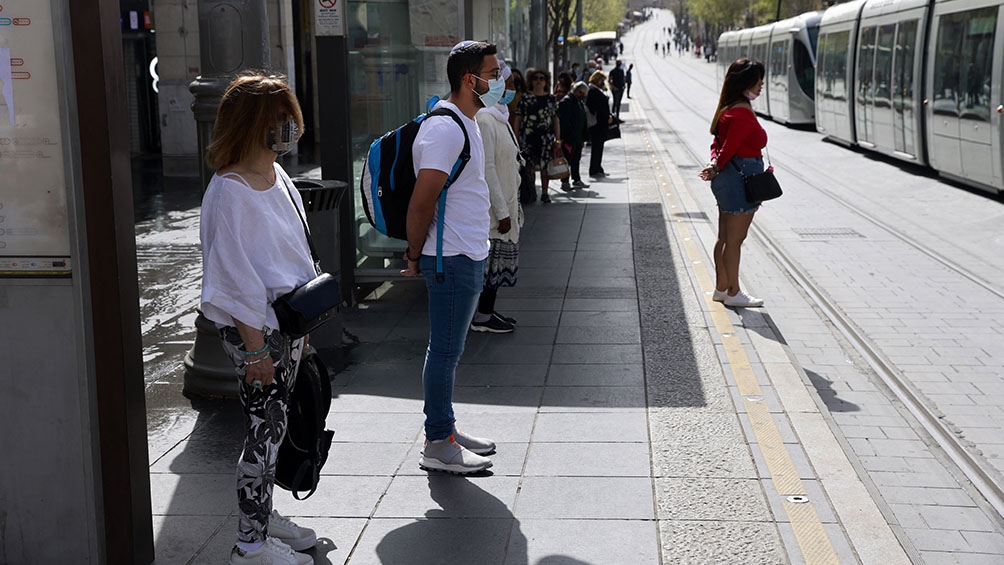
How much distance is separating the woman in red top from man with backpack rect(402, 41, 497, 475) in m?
3.54

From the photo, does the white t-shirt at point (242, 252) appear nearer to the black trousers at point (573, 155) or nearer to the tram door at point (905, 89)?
the black trousers at point (573, 155)

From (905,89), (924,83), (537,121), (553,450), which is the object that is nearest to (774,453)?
(553,450)

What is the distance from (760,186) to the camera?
827cm

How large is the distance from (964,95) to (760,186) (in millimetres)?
8831

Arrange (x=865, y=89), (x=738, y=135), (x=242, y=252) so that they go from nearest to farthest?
(x=242, y=252) < (x=738, y=135) < (x=865, y=89)

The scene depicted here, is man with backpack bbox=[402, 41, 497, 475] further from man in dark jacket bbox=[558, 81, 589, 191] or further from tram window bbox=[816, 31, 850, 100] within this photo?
tram window bbox=[816, 31, 850, 100]

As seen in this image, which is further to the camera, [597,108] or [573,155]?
[597,108]

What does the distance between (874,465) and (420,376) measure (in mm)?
2608

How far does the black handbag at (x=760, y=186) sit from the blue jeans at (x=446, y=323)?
3851mm

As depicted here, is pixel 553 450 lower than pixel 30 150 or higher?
lower

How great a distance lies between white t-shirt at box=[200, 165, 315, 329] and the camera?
379cm

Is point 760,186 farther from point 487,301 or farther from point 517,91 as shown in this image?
point 517,91

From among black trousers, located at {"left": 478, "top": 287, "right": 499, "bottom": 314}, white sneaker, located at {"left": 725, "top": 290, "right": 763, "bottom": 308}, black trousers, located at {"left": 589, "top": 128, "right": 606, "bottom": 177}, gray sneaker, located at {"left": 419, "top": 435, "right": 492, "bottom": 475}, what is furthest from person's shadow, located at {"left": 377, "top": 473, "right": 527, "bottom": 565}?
black trousers, located at {"left": 589, "top": 128, "right": 606, "bottom": 177}

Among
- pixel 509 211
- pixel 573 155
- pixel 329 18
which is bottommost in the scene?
pixel 573 155
